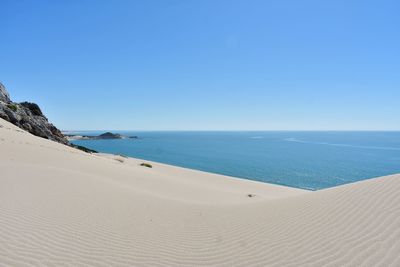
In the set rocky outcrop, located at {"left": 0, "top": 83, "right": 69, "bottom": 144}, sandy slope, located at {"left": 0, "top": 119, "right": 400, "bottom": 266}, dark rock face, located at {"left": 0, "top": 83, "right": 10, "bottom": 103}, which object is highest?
dark rock face, located at {"left": 0, "top": 83, "right": 10, "bottom": 103}

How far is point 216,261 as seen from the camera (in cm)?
468

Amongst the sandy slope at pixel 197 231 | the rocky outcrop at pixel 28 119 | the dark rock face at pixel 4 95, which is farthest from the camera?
the dark rock face at pixel 4 95

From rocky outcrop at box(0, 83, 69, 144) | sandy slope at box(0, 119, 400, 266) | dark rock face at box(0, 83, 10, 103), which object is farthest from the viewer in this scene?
dark rock face at box(0, 83, 10, 103)

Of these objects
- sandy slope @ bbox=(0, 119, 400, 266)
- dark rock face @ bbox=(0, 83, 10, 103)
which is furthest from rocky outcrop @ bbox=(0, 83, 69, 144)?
sandy slope @ bbox=(0, 119, 400, 266)

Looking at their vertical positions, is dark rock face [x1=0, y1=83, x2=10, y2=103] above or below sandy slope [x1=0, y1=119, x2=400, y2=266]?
above

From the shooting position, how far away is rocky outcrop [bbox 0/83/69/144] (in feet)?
106

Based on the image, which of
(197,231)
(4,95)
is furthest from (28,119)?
(197,231)

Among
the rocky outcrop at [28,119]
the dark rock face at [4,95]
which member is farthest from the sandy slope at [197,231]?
the dark rock face at [4,95]

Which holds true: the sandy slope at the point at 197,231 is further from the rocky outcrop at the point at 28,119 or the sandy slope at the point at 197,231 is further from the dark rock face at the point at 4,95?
the dark rock face at the point at 4,95

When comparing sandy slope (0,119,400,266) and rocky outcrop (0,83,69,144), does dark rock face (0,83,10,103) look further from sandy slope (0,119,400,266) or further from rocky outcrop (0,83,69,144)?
sandy slope (0,119,400,266)

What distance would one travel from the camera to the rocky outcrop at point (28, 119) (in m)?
32.3

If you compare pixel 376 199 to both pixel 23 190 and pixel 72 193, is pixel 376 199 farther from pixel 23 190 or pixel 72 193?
pixel 23 190

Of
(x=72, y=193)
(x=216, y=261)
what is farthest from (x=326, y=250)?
(x=72, y=193)

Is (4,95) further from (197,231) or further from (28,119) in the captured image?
(197,231)
